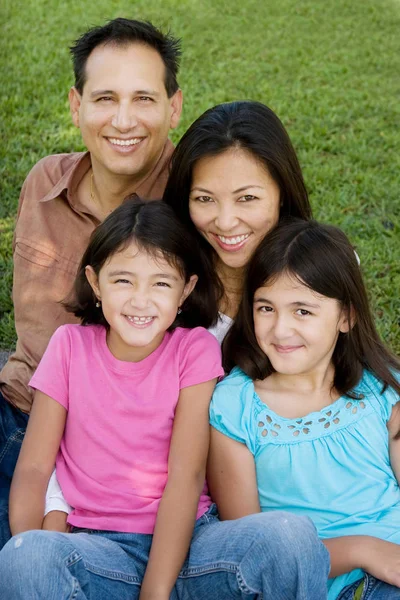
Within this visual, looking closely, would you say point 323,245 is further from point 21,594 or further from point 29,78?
point 29,78

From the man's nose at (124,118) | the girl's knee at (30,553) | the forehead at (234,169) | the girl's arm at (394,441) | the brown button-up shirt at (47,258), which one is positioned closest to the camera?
the girl's knee at (30,553)

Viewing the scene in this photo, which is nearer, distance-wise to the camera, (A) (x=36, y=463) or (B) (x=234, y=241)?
(A) (x=36, y=463)

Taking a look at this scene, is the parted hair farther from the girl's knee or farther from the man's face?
the girl's knee

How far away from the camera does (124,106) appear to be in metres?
3.26

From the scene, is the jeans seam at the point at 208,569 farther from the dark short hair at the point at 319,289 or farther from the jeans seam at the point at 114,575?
the dark short hair at the point at 319,289

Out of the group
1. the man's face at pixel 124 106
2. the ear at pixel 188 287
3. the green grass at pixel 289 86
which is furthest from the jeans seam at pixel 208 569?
the green grass at pixel 289 86

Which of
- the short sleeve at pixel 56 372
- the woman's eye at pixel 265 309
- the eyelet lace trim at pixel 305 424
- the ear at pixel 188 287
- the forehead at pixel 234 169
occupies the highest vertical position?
the forehead at pixel 234 169

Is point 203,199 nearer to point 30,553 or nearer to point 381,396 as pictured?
point 381,396

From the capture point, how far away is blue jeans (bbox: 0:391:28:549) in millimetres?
2982

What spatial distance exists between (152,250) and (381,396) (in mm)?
883

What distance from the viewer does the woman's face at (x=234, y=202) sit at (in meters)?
2.93

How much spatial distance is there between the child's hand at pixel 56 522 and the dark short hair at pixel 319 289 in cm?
72

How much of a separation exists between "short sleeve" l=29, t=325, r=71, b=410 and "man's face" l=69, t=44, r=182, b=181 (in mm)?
790

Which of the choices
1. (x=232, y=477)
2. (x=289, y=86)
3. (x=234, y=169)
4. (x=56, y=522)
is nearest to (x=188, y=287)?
(x=234, y=169)
